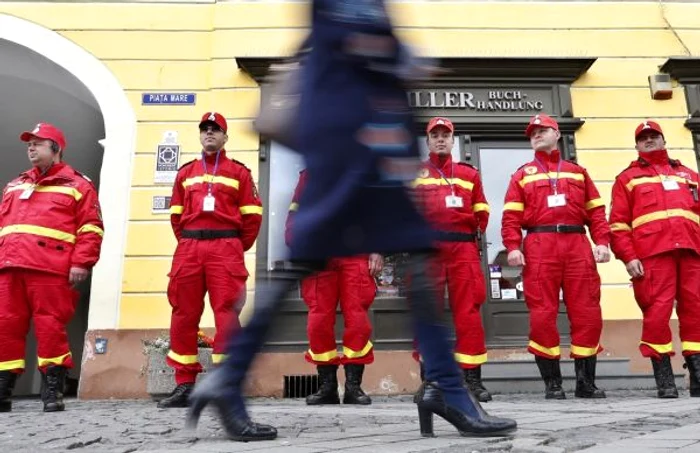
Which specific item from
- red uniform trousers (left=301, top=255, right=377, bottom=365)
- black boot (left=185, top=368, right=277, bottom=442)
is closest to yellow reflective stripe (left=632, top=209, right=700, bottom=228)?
red uniform trousers (left=301, top=255, right=377, bottom=365)

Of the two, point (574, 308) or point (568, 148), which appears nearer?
point (574, 308)

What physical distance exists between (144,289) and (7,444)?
13.0 ft

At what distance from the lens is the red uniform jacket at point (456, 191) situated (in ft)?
16.1

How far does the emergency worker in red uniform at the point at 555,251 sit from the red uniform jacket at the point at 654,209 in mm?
253

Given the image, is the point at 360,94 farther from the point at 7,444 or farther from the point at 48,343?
the point at 48,343

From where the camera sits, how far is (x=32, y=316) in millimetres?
4750

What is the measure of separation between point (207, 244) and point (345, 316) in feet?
4.15

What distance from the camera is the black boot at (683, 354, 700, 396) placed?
15.3 ft

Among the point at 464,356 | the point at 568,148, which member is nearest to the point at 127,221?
the point at 464,356

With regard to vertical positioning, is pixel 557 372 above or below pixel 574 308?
below

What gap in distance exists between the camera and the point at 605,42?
735 cm

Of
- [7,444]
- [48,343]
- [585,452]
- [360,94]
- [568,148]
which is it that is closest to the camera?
[585,452]

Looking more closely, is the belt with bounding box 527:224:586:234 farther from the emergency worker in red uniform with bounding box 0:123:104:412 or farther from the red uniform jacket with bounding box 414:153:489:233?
the emergency worker in red uniform with bounding box 0:123:104:412

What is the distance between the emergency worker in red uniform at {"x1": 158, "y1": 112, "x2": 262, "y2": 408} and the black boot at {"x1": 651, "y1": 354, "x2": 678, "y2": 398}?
334cm
